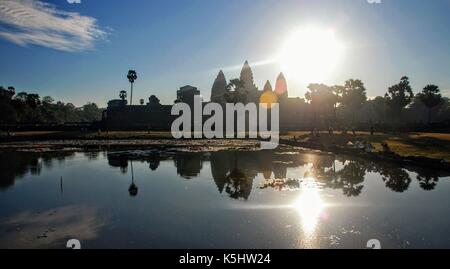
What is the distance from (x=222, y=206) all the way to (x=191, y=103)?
293 feet

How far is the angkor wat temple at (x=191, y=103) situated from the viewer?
312ft

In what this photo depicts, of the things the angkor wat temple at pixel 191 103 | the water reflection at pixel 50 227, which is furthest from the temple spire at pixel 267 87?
the water reflection at pixel 50 227

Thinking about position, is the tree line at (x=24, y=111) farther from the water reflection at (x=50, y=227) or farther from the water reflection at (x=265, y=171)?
the water reflection at (x=50, y=227)

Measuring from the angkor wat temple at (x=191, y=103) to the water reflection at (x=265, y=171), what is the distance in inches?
1926

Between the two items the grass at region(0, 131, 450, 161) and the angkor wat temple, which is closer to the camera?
the grass at region(0, 131, 450, 161)

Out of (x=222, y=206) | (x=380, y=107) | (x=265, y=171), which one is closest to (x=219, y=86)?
(x=380, y=107)

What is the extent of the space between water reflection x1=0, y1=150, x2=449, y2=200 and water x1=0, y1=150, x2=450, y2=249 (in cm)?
8

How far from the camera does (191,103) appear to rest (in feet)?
344

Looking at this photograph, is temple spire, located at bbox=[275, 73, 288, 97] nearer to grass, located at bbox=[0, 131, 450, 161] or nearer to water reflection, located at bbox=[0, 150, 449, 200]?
grass, located at bbox=[0, 131, 450, 161]

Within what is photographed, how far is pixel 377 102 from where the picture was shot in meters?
129

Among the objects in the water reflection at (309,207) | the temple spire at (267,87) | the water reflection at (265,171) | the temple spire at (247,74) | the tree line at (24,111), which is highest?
the temple spire at (247,74)

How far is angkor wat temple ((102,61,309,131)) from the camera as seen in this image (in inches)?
3740

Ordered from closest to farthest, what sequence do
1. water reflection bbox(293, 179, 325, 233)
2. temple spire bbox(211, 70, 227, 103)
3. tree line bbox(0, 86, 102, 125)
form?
water reflection bbox(293, 179, 325, 233), tree line bbox(0, 86, 102, 125), temple spire bbox(211, 70, 227, 103)

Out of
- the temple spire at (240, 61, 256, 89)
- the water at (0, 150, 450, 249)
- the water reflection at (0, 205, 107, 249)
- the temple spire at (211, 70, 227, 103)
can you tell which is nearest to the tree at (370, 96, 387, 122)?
the temple spire at (240, 61, 256, 89)
